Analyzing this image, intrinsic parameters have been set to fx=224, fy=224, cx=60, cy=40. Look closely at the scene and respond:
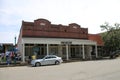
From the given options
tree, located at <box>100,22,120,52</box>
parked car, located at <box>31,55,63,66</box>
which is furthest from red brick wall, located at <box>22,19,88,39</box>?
parked car, located at <box>31,55,63,66</box>

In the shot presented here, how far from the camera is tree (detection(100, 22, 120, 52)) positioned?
45.3 m

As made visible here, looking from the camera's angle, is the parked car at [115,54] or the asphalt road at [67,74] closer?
the asphalt road at [67,74]

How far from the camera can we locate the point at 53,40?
1515 inches

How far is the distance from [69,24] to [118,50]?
1201 centimetres

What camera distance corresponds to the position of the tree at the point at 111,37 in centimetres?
4528

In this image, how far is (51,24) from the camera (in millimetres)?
42562

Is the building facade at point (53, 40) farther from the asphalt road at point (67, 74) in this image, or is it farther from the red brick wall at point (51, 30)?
the asphalt road at point (67, 74)

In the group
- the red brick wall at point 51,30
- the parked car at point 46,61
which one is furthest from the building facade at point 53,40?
the parked car at point 46,61

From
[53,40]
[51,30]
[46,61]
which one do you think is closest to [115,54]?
[51,30]

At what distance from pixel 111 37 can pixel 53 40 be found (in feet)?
44.1

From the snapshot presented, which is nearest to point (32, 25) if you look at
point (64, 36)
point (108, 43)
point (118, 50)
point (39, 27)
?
point (39, 27)

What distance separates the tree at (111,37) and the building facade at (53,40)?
11.0ft

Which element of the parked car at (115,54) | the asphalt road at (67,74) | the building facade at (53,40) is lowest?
the asphalt road at (67,74)

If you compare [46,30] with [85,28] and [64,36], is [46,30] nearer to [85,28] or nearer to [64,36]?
[64,36]
